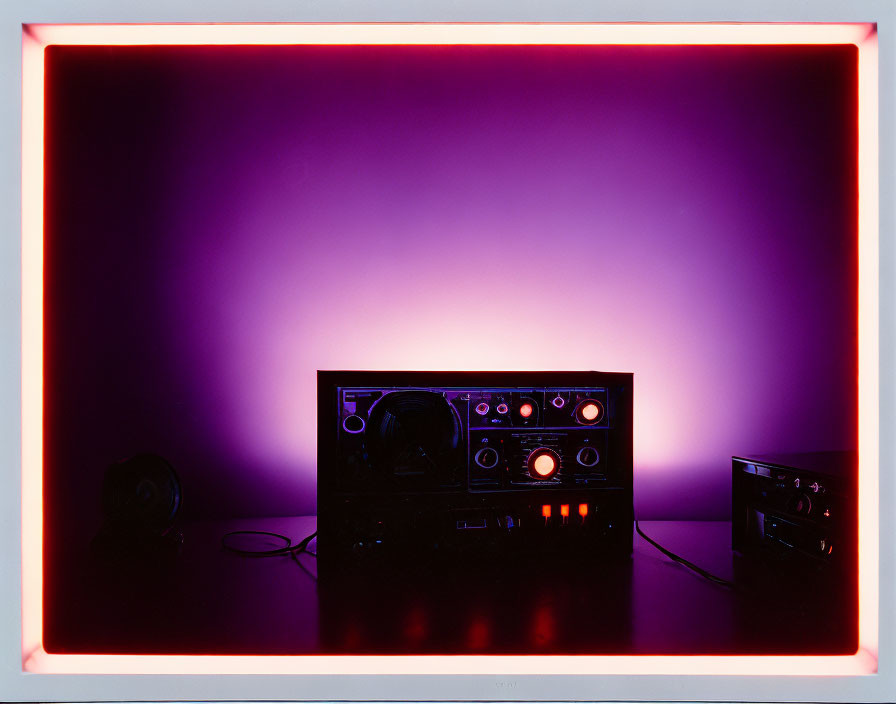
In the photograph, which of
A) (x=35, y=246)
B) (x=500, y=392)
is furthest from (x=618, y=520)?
(x=35, y=246)

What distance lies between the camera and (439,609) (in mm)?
802

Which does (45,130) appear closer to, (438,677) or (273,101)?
(273,101)

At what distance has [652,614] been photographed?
31.3 inches

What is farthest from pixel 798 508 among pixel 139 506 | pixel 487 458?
pixel 139 506

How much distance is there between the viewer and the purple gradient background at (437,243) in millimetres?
1226

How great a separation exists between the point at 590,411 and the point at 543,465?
0.41 feet

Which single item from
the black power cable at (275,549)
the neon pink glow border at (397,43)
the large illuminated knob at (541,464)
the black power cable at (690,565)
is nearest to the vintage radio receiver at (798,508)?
the black power cable at (690,565)

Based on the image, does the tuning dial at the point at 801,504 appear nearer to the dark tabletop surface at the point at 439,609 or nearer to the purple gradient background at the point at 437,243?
the dark tabletop surface at the point at 439,609

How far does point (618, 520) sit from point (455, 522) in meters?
0.29

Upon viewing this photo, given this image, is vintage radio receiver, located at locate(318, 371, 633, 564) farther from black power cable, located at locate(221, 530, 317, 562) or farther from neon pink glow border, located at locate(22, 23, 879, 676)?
neon pink glow border, located at locate(22, 23, 879, 676)

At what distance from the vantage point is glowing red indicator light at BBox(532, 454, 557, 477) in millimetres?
956

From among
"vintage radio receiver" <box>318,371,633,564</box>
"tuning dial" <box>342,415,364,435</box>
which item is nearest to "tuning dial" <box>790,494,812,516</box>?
"vintage radio receiver" <box>318,371,633,564</box>

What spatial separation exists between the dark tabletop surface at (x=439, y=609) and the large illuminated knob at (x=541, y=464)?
5.8 inches

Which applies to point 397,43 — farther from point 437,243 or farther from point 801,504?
point 801,504
